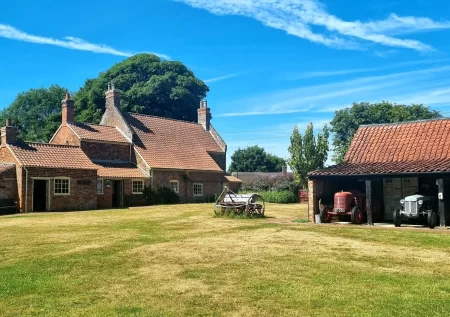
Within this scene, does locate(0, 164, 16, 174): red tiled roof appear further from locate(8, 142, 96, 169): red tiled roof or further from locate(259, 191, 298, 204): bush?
locate(259, 191, 298, 204): bush

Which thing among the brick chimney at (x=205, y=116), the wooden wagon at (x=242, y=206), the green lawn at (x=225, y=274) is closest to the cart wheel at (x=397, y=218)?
the green lawn at (x=225, y=274)

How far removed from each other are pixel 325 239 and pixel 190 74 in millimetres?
54173

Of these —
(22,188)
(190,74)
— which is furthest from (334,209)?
(190,74)

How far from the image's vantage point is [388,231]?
17.4m

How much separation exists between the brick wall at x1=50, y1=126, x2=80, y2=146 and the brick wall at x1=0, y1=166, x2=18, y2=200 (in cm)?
703

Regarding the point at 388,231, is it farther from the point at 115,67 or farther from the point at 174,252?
the point at 115,67

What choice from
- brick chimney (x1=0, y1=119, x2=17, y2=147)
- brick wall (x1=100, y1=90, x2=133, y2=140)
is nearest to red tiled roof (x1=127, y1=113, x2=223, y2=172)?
brick wall (x1=100, y1=90, x2=133, y2=140)

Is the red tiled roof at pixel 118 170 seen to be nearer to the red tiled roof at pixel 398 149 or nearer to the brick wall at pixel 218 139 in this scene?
the brick wall at pixel 218 139

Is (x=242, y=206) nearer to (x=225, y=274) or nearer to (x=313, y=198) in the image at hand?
(x=313, y=198)

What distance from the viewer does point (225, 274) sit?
9578mm

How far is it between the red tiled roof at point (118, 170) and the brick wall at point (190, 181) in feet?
5.32

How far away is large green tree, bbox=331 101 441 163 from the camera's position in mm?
61750

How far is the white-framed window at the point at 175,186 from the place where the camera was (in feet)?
131

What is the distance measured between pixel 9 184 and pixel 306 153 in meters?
30.4
